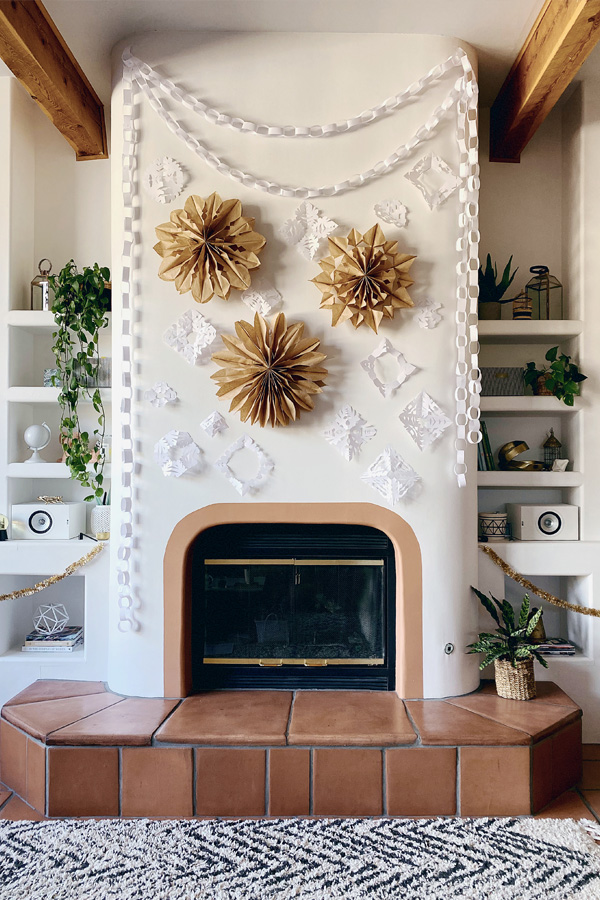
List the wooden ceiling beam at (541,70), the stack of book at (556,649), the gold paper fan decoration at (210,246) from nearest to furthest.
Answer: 1. the wooden ceiling beam at (541,70)
2. the gold paper fan decoration at (210,246)
3. the stack of book at (556,649)

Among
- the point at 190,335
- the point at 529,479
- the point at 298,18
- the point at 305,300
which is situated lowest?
the point at 529,479

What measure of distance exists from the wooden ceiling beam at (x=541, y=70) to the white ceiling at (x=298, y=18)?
0.33 ft

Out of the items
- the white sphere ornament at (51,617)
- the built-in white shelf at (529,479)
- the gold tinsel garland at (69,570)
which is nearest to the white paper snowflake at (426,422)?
the built-in white shelf at (529,479)

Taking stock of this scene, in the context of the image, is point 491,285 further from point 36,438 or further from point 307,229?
point 36,438

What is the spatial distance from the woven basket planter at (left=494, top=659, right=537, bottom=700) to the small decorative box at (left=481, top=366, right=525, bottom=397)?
1.14 metres

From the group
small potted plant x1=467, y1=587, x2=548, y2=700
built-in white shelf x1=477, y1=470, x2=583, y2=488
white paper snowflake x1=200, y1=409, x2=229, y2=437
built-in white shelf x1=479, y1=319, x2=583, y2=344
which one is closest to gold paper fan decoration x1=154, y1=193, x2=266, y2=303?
white paper snowflake x1=200, y1=409, x2=229, y2=437

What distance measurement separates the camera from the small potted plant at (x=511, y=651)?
2420 millimetres

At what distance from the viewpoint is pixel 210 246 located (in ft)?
7.90

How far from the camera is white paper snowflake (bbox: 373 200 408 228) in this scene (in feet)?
8.15

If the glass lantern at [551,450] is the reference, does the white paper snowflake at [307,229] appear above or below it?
above

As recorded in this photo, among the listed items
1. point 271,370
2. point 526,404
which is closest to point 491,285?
point 526,404

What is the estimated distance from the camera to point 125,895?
1.74 m

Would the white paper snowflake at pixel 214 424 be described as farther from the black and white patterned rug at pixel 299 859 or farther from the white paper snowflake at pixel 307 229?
the black and white patterned rug at pixel 299 859

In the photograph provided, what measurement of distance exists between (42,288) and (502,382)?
2073 millimetres
